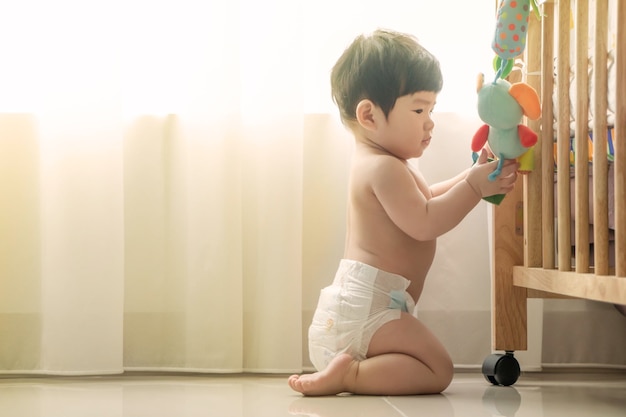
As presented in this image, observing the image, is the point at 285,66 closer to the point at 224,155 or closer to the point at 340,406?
the point at 224,155

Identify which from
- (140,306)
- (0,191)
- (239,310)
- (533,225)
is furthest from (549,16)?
(0,191)

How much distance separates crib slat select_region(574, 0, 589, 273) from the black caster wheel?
34 cm

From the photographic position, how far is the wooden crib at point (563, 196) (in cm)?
108

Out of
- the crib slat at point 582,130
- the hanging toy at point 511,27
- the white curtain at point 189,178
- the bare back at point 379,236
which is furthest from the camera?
the white curtain at point 189,178

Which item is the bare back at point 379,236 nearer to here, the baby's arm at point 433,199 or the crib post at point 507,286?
the baby's arm at point 433,199

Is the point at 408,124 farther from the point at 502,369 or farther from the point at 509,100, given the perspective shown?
the point at 502,369

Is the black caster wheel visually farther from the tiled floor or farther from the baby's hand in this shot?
the baby's hand

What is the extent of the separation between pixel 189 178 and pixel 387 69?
0.47 m

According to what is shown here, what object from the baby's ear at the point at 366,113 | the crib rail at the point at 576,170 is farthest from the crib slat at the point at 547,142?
the baby's ear at the point at 366,113

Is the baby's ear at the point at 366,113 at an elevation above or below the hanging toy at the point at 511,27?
below

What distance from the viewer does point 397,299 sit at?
4.58ft

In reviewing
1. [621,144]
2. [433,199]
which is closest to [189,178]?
[433,199]

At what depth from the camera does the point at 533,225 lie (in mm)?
1391

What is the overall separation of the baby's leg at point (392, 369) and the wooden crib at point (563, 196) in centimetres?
17
